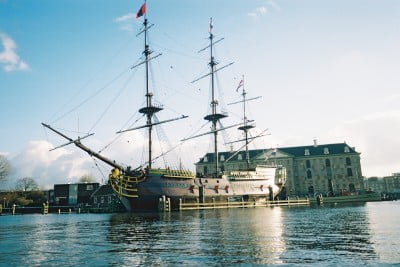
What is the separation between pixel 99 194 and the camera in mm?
67688

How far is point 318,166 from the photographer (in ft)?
296

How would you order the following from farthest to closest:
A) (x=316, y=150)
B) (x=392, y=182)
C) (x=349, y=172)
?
(x=392, y=182)
(x=316, y=150)
(x=349, y=172)

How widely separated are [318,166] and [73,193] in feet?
207

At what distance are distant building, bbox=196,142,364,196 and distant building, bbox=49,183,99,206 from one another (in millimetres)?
31801

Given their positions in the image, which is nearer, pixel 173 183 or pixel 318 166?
pixel 173 183

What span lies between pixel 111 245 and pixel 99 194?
193ft

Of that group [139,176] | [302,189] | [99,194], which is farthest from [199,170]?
[139,176]

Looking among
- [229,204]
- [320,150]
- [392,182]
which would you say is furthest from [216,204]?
[392,182]

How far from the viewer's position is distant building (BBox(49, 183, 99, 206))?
71.9 m

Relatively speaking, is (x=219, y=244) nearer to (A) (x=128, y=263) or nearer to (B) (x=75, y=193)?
(A) (x=128, y=263)

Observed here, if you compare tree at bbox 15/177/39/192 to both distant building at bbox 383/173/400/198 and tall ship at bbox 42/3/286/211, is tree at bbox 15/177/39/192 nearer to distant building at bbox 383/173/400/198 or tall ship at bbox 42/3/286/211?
tall ship at bbox 42/3/286/211

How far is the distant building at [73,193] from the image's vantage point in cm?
7188

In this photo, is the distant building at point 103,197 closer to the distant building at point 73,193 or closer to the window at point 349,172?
the distant building at point 73,193

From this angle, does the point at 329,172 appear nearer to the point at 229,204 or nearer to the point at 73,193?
the point at 229,204
